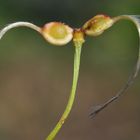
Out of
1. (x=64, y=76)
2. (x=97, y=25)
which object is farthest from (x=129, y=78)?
(x=64, y=76)

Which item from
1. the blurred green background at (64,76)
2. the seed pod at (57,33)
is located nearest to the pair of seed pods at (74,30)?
the seed pod at (57,33)

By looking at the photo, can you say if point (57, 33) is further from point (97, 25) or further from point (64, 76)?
point (64, 76)

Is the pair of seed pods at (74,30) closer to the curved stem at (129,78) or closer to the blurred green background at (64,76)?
the curved stem at (129,78)

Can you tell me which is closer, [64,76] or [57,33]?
[57,33]

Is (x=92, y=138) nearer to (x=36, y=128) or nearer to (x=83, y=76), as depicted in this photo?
(x=36, y=128)

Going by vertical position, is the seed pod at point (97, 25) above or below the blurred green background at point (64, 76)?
above

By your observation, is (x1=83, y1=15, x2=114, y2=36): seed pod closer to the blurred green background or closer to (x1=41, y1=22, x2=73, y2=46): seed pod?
(x1=41, y1=22, x2=73, y2=46): seed pod
